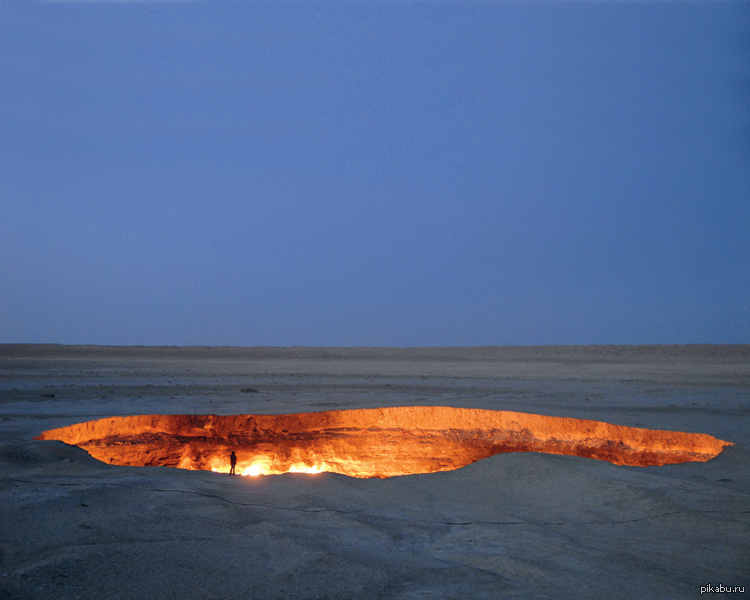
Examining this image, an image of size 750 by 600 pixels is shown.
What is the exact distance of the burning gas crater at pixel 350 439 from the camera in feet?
19.4

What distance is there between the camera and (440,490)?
346cm

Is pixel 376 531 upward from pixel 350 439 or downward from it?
upward

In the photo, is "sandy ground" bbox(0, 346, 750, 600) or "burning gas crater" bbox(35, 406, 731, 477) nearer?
"sandy ground" bbox(0, 346, 750, 600)

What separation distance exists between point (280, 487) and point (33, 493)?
1.27 metres

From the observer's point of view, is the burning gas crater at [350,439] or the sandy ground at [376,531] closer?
the sandy ground at [376,531]

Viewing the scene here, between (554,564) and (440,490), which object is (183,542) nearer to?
(554,564)

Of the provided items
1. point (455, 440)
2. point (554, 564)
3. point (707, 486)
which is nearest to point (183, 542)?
point (554, 564)

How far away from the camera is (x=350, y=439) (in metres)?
6.67

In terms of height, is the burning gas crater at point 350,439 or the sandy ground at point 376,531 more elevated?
the sandy ground at point 376,531

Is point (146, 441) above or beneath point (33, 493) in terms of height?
beneath

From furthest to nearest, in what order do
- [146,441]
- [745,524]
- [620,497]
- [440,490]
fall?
[146,441] < [440,490] < [620,497] < [745,524]

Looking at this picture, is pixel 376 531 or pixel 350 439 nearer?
pixel 376 531

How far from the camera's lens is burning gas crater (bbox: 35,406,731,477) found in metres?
5.92

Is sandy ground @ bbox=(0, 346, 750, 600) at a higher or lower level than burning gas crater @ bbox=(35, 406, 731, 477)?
higher
